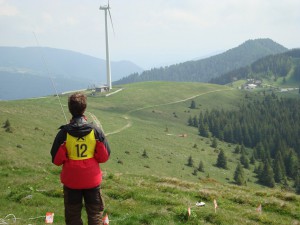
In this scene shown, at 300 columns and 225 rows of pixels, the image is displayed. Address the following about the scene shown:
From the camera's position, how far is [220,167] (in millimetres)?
114062

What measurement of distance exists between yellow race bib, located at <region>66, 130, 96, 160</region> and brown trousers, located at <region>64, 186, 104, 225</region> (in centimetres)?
99

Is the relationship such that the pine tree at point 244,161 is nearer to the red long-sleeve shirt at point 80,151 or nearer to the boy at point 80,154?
the boy at point 80,154

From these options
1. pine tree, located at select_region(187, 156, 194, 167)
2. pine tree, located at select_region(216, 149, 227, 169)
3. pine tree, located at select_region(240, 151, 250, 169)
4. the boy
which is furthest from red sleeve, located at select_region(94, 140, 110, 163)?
pine tree, located at select_region(240, 151, 250, 169)

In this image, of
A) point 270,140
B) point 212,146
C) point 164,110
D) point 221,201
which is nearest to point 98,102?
point 164,110

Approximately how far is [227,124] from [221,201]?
164332 millimetres

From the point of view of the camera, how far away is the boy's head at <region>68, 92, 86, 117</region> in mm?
9266

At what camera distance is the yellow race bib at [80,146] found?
30.6 ft

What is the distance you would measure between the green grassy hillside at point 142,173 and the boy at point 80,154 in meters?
4.78

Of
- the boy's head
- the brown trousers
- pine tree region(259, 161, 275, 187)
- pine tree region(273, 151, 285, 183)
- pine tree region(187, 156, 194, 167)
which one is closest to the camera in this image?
the boy's head

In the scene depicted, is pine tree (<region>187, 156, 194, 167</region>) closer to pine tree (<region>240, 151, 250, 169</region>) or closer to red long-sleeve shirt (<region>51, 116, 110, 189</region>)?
pine tree (<region>240, 151, 250, 169</region>)

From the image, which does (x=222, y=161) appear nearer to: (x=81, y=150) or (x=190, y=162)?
(x=190, y=162)

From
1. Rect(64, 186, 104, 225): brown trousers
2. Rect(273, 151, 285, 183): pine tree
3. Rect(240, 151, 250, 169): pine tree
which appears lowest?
Rect(273, 151, 285, 183): pine tree

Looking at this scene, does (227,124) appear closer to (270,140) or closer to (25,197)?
(270,140)

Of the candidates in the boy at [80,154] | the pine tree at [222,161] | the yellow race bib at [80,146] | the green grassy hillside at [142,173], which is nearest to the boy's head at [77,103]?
the boy at [80,154]
